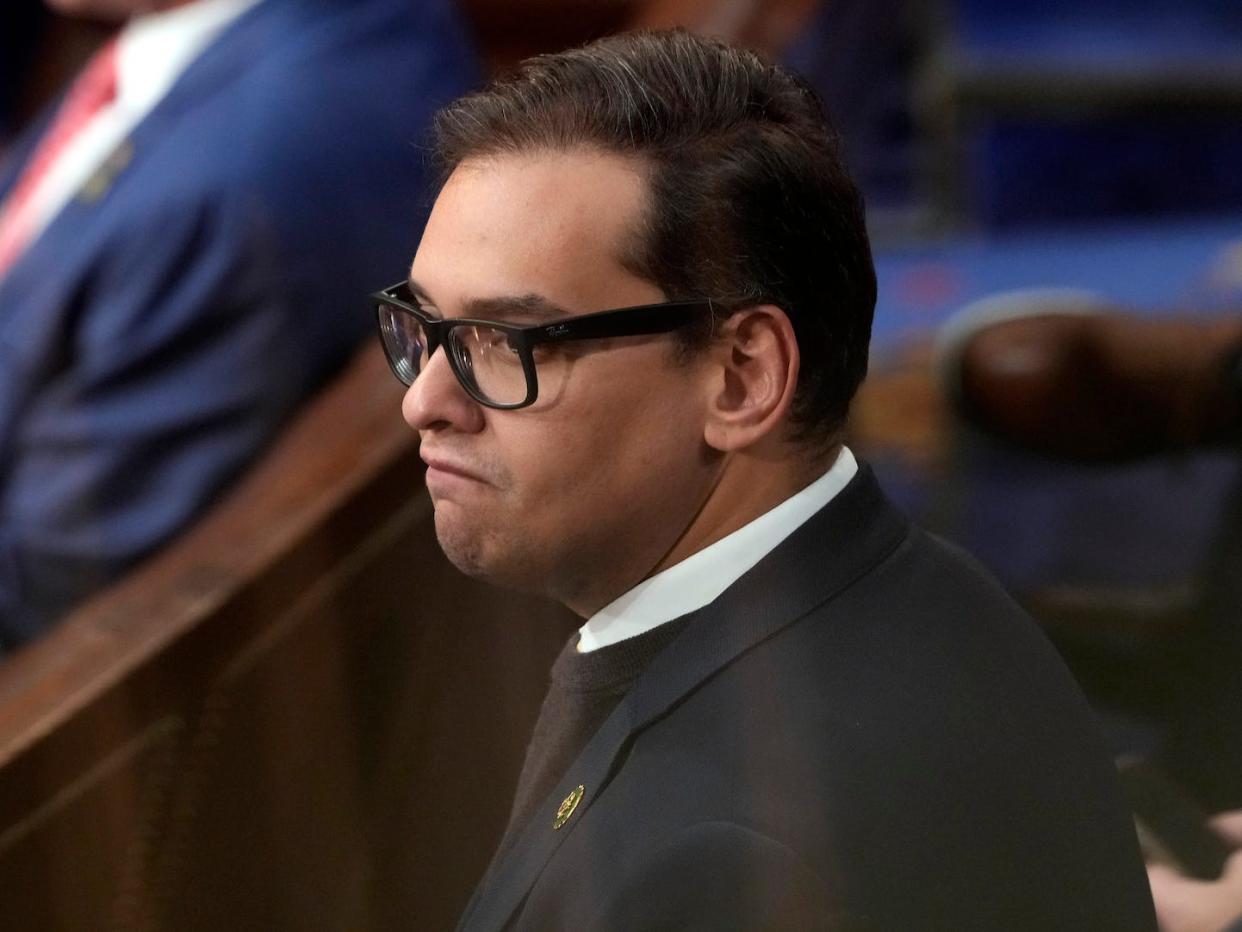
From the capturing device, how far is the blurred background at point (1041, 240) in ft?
6.63

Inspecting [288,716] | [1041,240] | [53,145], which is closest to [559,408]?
[288,716]

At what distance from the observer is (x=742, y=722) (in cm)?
71

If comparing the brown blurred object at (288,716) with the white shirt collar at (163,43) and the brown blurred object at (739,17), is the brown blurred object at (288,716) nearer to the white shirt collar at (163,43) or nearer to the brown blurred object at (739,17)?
the white shirt collar at (163,43)

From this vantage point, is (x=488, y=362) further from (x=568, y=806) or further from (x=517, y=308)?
(x=568, y=806)

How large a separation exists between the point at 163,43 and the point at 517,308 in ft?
2.95

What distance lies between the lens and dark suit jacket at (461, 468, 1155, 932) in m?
0.64

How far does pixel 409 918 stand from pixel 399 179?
2.04ft

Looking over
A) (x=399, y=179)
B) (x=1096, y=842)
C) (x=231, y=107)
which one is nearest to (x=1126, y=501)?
(x=399, y=179)

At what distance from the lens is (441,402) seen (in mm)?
732

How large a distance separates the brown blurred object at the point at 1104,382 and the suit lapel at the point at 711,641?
49.2 inches

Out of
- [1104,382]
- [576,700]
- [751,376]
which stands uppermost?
[751,376]

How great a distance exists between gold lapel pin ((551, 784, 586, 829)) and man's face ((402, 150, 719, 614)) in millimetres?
95

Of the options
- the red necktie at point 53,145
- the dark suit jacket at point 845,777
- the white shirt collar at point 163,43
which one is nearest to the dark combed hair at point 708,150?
the dark suit jacket at point 845,777

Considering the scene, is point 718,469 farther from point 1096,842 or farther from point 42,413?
point 42,413
